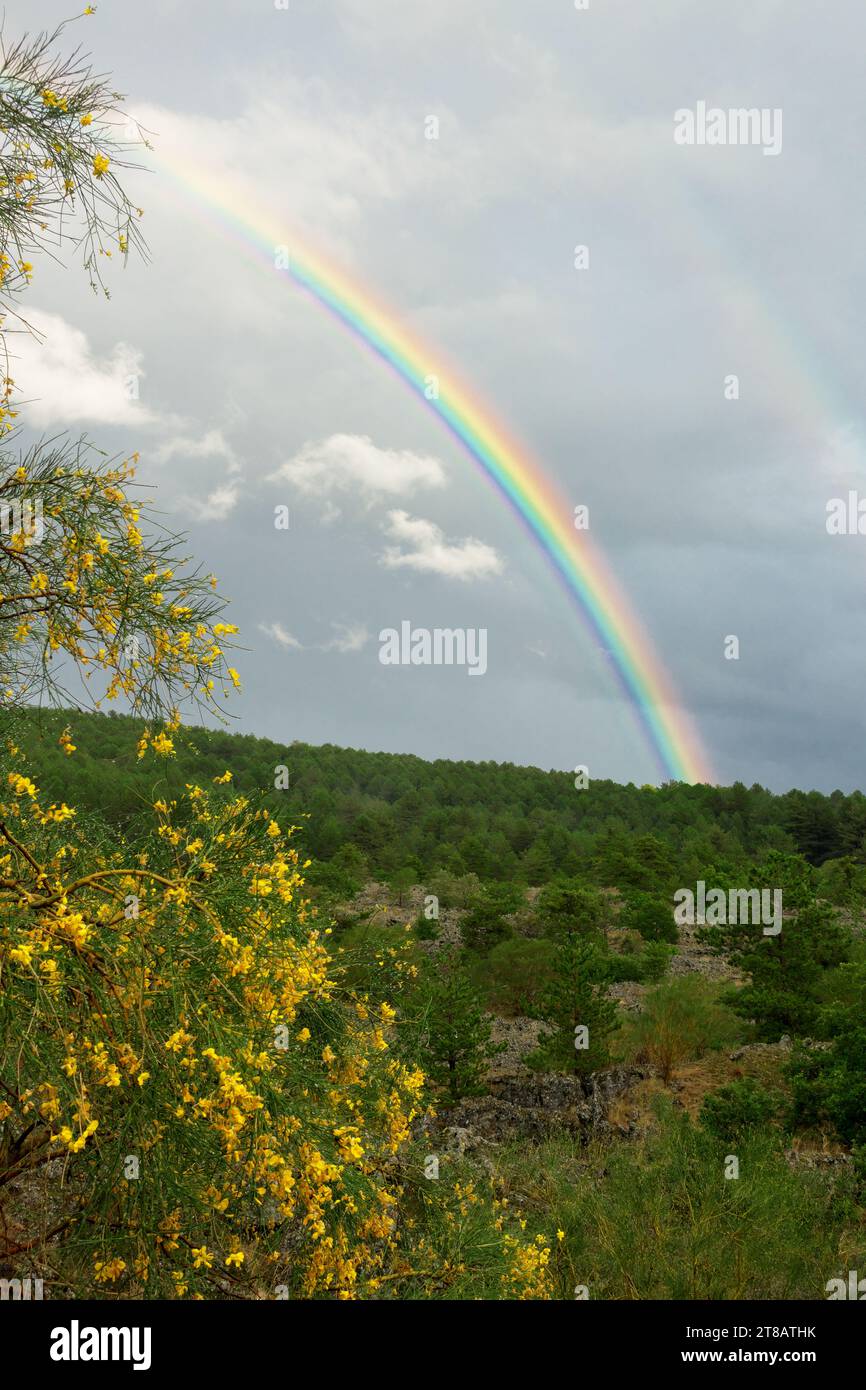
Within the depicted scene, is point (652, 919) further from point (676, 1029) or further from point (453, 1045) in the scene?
point (453, 1045)

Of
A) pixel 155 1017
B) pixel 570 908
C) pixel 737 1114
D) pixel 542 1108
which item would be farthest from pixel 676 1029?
pixel 155 1017

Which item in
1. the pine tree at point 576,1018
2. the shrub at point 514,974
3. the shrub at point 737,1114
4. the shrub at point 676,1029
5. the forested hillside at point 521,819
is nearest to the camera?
the shrub at point 737,1114

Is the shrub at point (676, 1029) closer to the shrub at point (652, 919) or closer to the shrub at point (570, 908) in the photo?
the shrub at point (570, 908)

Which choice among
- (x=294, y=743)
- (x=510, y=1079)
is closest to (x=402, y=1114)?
(x=510, y=1079)

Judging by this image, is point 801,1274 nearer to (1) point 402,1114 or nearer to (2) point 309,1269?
(1) point 402,1114

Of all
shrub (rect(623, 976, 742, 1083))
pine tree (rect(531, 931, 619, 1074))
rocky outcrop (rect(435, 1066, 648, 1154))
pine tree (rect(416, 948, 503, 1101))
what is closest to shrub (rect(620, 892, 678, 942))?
shrub (rect(623, 976, 742, 1083))

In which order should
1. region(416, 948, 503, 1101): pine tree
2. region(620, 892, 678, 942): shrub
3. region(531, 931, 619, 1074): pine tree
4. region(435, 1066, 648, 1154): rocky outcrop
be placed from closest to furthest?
region(435, 1066, 648, 1154): rocky outcrop
region(416, 948, 503, 1101): pine tree
region(531, 931, 619, 1074): pine tree
region(620, 892, 678, 942): shrub

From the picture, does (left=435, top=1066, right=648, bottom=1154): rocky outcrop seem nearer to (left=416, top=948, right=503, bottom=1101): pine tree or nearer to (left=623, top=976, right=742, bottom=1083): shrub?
(left=416, top=948, right=503, bottom=1101): pine tree

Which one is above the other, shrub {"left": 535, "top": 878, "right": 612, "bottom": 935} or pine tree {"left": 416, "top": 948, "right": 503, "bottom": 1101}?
shrub {"left": 535, "top": 878, "right": 612, "bottom": 935}

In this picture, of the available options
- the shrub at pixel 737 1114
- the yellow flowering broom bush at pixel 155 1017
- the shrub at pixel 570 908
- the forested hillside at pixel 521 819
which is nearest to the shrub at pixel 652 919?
the forested hillside at pixel 521 819

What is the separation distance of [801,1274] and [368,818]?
50.9 m

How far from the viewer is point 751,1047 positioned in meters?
23.1

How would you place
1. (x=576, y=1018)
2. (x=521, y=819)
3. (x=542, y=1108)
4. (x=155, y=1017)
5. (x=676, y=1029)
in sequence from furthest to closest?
1. (x=521, y=819)
2. (x=676, y=1029)
3. (x=576, y=1018)
4. (x=542, y=1108)
5. (x=155, y=1017)

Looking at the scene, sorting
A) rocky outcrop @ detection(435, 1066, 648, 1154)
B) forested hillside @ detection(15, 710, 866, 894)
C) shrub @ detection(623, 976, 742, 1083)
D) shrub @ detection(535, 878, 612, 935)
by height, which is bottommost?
rocky outcrop @ detection(435, 1066, 648, 1154)
